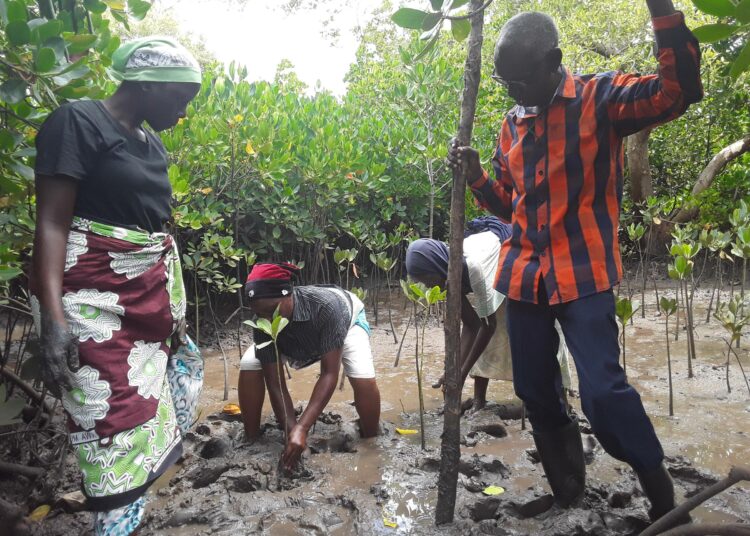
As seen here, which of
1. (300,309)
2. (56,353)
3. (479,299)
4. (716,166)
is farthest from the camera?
(716,166)

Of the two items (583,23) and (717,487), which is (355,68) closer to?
(583,23)

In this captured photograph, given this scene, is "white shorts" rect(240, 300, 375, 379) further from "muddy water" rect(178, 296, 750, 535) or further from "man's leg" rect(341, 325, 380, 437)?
"muddy water" rect(178, 296, 750, 535)

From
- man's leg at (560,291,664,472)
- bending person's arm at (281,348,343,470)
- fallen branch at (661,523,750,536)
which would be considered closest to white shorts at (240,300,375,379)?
bending person's arm at (281,348,343,470)

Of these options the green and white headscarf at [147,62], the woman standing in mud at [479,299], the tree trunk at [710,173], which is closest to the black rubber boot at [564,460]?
the woman standing in mud at [479,299]

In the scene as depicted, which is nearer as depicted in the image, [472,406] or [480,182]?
[480,182]

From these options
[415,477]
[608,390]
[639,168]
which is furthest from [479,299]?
[639,168]

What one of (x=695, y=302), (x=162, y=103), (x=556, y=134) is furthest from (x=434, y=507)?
(x=695, y=302)

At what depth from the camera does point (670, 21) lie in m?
1.45

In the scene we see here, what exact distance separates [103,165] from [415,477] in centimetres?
181

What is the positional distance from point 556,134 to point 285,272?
4.93 ft

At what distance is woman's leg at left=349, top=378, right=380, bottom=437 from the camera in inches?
113

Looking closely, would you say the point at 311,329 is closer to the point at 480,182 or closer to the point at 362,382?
the point at 362,382

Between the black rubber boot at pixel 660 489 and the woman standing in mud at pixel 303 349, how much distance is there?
1450mm

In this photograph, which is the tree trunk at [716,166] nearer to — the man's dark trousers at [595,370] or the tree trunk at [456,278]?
the man's dark trousers at [595,370]
